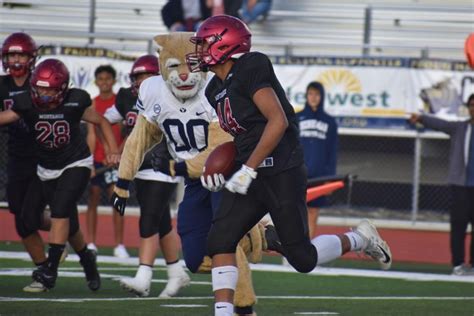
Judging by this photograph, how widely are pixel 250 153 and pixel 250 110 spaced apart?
0.23m

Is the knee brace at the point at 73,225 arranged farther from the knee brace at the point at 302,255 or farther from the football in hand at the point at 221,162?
the football in hand at the point at 221,162

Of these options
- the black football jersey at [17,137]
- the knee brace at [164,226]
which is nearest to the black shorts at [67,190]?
the black football jersey at [17,137]

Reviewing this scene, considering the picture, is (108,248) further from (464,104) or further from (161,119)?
(161,119)

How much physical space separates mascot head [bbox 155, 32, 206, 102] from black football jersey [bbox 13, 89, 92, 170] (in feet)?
3.61

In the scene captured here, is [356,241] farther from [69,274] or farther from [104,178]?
[104,178]

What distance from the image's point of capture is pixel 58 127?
8773 millimetres

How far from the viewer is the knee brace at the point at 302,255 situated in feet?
21.8

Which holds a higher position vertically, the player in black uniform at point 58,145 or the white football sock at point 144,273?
the player in black uniform at point 58,145

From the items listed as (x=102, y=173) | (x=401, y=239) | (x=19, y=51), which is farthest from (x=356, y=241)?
(x=401, y=239)

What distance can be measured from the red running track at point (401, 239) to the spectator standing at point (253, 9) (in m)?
3.56

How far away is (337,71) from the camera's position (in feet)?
47.4

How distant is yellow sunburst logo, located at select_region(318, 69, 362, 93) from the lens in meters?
14.3

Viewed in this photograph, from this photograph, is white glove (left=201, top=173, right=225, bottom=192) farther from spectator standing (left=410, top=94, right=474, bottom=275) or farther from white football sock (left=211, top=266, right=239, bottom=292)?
spectator standing (left=410, top=94, right=474, bottom=275)

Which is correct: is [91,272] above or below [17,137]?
below
